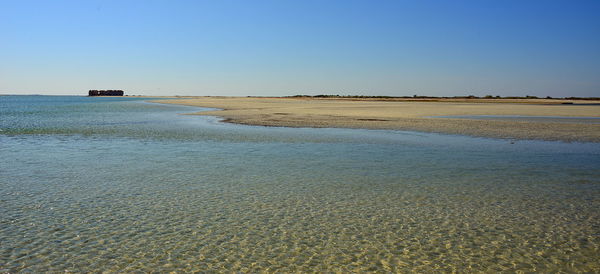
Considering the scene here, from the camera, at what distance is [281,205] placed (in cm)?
809

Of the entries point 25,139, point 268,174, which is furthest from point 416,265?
point 25,139

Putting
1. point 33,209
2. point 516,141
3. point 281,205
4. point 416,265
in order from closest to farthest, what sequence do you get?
point 416,265
point 33,209
point 281,205
point 516,141

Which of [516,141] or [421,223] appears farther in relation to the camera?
[516,141]

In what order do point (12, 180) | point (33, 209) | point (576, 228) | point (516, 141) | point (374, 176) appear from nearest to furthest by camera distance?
point (576, 228)
point (33, 209)
point (12, 180)
point (374, 176)
point (516, 141)

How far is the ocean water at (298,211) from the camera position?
18.0 feet

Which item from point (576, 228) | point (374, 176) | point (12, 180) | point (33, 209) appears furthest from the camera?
point (374, 176)

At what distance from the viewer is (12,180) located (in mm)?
10078

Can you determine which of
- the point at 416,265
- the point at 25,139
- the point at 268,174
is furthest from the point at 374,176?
the point at 25,139

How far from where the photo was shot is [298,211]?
7.71 meters

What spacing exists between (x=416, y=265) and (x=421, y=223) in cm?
181

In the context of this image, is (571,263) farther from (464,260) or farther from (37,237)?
(37,237)

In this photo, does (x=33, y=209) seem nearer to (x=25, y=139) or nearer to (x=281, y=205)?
(x=281, y=205)

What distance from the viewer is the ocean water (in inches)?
217

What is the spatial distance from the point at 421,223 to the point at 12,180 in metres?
9.70
